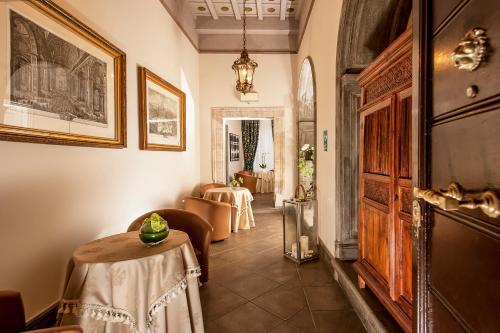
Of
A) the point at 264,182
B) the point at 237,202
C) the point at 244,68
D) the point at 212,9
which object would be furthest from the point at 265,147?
the point at 237,202

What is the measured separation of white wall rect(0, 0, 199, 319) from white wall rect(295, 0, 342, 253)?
8.06 feet

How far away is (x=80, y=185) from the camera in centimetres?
239

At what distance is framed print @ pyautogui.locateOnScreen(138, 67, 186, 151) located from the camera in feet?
11.4

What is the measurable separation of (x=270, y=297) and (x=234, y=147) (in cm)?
857

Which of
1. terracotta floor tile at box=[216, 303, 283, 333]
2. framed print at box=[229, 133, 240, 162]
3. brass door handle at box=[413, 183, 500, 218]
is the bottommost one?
terracotta floor tile at box=[216, 303, 283, 333]

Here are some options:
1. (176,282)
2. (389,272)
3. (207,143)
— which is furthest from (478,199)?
(207,143)

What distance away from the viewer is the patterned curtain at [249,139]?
11516 millimetres

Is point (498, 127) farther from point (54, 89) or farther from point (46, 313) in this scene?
point (46, 313)

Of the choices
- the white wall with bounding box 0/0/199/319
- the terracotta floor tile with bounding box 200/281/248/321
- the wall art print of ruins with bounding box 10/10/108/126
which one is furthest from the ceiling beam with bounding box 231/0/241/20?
the terracotta floor tile with bounding box 200/281/248/321

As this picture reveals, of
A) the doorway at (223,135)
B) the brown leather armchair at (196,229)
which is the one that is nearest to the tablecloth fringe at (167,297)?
the brown leather armchair at (196,229)

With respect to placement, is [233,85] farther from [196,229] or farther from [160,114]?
[196,229]

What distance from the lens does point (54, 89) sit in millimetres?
2096

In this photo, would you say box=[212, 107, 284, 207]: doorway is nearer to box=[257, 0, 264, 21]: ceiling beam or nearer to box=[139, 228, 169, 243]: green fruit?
box=[257, 0, 264, 21]: ceiling beam

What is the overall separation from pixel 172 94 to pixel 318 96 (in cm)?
248
